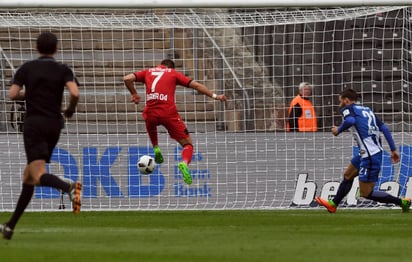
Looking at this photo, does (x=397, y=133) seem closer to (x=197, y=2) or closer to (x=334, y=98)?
(x=334, y=98)

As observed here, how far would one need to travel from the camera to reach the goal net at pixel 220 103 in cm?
2017

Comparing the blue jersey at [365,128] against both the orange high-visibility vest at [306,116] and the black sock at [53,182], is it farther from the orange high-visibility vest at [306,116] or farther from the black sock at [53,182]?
the black sock at [53,182]

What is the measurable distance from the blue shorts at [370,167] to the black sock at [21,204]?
22.9ft

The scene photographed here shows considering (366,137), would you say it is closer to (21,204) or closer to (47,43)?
(47,43)

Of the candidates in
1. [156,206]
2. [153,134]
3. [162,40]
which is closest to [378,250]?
[153,134]

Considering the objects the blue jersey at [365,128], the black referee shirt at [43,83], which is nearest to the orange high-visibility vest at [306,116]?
the blue jersey at [365,128]

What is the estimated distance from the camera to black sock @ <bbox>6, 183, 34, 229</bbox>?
1148 cm

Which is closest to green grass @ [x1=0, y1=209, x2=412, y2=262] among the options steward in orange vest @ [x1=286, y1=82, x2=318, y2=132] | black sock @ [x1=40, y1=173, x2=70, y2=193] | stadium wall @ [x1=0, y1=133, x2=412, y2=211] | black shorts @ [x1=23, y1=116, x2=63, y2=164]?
black sock @ [x1=40, y1=173, x2=70, y2=193]

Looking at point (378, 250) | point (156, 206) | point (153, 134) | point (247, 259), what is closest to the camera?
point (247, 259)

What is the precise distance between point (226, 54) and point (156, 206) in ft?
10.2

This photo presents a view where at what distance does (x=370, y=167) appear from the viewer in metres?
17.3

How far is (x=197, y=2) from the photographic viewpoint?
1905 centimetres

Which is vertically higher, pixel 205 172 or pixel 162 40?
pixel 162 40

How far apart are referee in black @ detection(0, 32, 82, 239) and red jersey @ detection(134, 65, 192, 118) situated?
6.48 metres
